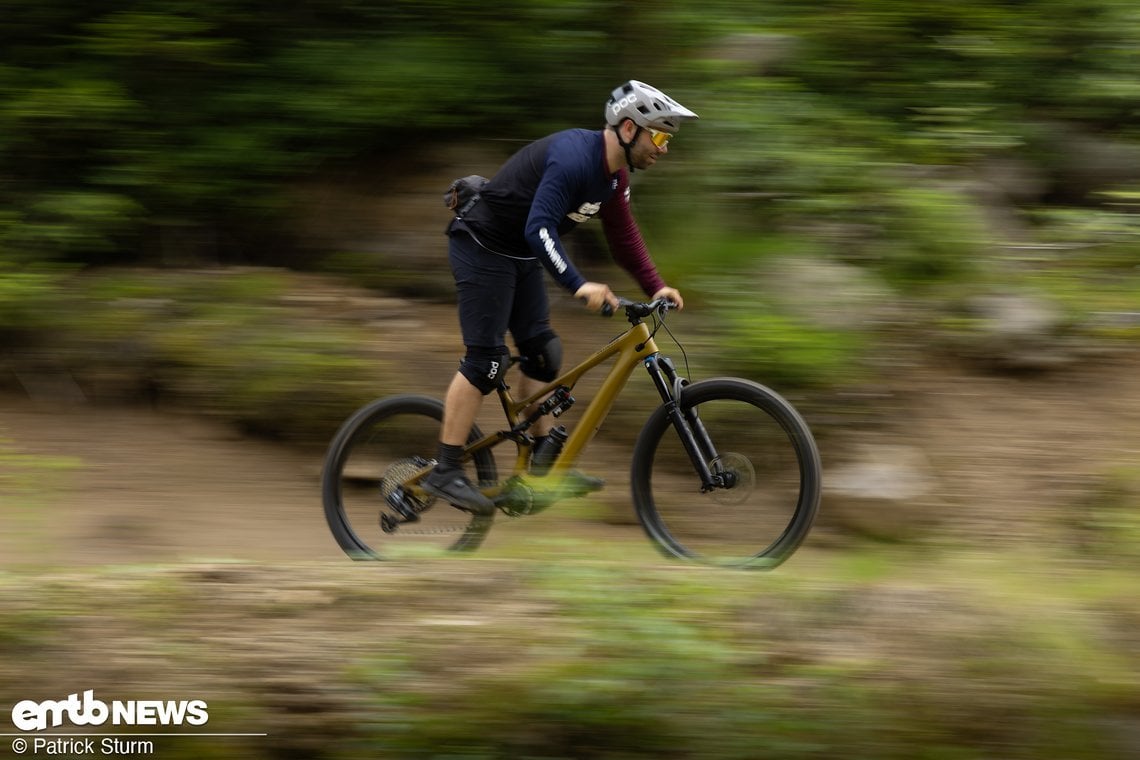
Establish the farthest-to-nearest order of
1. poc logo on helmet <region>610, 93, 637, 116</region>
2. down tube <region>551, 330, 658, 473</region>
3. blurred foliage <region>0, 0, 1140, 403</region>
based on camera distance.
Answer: blurred foliage <region>0, 0, 1140, 403</region>, down tube <region>551, 330, 658, 473</region>, poc logo on helmet <region>610, 93, 637, 116</region>

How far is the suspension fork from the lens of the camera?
208 inches

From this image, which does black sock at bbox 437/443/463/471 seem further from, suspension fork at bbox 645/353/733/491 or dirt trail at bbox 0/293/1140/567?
suspension fork at bbox 645/353/733/491

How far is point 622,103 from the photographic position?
16.8ft

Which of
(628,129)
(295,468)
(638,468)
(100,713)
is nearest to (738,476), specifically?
(638,468)

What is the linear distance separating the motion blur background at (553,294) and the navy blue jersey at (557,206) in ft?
3.70

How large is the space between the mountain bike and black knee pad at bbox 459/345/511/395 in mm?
86

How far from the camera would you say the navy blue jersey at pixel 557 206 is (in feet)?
16.7

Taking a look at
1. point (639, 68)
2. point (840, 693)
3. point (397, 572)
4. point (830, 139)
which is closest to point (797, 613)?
point (840, 693)

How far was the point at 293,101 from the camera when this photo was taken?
294 inches

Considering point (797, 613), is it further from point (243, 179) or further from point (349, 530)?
point (243, 179)

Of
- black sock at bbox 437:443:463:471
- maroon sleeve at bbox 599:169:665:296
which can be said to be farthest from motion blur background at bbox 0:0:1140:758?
maroon sleeve at bbox 599:169:665:296

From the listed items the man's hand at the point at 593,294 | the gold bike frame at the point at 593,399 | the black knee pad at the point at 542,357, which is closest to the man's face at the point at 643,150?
the man's hand at the point at 593,294

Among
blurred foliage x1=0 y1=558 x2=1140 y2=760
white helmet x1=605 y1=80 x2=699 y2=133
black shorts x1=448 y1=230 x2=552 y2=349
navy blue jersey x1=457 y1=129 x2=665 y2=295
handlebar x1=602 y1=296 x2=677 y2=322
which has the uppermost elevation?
white helmet x1=605 y1=80 x2=699 y2=133

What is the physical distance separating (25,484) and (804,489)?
4162 millimetres
